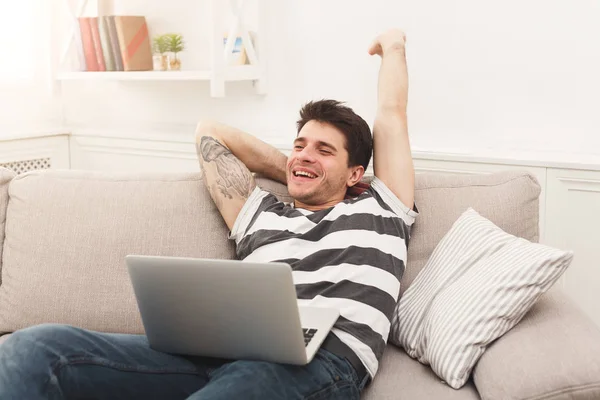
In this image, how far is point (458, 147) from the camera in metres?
2.72

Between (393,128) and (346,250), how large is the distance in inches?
16.8

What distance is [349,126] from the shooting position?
81.9 inches

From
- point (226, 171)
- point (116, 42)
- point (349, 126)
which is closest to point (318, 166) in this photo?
point (349, 126)

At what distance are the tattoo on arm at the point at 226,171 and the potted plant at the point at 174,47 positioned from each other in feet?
3.70

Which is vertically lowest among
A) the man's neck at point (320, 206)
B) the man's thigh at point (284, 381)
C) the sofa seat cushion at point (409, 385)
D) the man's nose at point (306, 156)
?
the sofa seat cushion at point (409, 385)

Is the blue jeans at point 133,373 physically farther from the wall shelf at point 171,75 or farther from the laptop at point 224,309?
the wall shelf at point 171,75

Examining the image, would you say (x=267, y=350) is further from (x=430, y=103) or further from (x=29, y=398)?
(x=430, y=103)

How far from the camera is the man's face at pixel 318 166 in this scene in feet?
6.64

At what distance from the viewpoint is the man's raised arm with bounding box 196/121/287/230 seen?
6.73 feet

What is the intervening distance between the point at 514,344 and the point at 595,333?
19 centimetres

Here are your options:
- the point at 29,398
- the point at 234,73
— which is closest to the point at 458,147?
the point at 234,73

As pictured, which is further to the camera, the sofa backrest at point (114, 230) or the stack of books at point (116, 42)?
the stack of books at point (116, 42)

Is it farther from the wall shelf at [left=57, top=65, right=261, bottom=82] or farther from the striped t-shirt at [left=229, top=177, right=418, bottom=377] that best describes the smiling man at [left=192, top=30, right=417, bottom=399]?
the wall shelf at [left=57, top=65, right=261, bottom=82]

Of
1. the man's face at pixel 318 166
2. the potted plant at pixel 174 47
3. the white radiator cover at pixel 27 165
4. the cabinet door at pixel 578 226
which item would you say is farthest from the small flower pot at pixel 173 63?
the cabinet door at pixel 578 226
